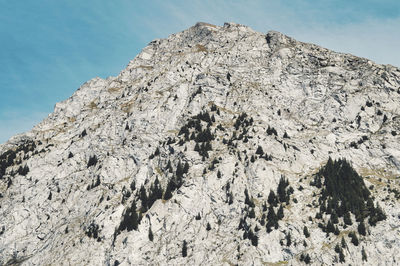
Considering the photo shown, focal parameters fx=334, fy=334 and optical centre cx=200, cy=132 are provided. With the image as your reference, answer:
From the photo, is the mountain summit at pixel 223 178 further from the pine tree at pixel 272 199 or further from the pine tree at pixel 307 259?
the pine tree at pixel 272 199

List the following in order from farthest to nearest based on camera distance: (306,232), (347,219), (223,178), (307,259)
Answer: (223,178) < (306,232) < (347,219) < (307,259)

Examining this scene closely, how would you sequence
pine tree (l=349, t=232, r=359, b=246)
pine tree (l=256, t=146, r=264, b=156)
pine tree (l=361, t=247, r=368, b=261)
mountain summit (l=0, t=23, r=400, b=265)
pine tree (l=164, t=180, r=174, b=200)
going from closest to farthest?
pine tree (l=361, t=247, r=368, b=261) → pine tree (l=349, t=232, r=359, b=246) → mountain summit (l=0, t=23, r=400, b=265) → pine tree (l=164, t=180, r=174, b=200) → pine tree (l=256, t=146, r=264, b=156)

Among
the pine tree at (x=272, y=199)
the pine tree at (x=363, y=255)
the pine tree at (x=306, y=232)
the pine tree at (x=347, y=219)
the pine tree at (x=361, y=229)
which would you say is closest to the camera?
the pine tree at (x=363, y=255)

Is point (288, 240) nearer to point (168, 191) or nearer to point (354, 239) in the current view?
point (354, 239)

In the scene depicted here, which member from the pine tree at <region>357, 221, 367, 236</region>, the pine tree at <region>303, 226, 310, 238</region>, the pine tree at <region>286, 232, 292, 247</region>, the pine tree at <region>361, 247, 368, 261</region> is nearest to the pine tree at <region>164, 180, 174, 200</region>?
→ the pine tree at <region>286, 232, 292, 247</region>

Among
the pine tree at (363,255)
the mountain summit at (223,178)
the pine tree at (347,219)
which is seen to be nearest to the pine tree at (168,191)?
the mountain summit at (223,178)

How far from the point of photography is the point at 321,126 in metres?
167

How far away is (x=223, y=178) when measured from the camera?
13150 centimetres

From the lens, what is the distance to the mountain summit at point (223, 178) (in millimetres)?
108750

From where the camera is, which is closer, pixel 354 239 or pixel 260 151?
pixel 354 239

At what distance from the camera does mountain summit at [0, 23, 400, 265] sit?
108750 mm

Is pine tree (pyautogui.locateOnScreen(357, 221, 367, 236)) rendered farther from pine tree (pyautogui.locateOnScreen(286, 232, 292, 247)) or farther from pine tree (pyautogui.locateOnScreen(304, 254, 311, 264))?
pine tree (pyautogui.locateOnScreen(286, 232, 292, 247))

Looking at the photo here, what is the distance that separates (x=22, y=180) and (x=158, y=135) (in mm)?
67734

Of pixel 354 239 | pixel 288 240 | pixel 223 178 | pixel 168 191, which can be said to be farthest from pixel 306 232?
pixel 168 191
